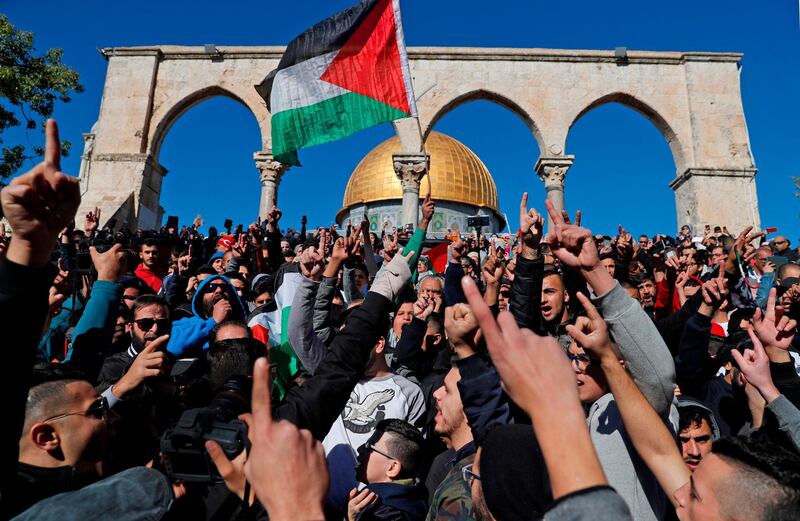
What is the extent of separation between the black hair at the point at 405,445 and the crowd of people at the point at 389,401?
0.04 ft

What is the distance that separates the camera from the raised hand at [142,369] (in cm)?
278

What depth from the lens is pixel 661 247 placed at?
14141 millimetres

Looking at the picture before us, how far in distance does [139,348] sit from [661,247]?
13047 millimetres

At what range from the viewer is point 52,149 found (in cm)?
183

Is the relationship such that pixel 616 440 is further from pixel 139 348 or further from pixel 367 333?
pixel 139 348

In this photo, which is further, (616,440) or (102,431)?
(616,440)

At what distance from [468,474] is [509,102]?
1986 cm

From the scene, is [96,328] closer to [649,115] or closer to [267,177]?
[267,177]

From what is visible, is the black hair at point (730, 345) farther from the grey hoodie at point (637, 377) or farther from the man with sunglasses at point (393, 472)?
the man with sunglasses at point (393, 472)

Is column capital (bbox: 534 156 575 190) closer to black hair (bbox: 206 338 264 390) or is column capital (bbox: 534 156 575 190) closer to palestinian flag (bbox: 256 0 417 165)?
palestinian flag (bbox: 256 0 417 165)

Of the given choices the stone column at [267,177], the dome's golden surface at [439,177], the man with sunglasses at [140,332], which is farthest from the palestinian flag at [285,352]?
the dome's golden surface at [439,177]

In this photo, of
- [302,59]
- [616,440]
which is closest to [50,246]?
[616,440]

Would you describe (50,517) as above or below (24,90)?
below

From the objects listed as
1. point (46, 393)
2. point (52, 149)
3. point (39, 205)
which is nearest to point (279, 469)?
point (39, 205)
